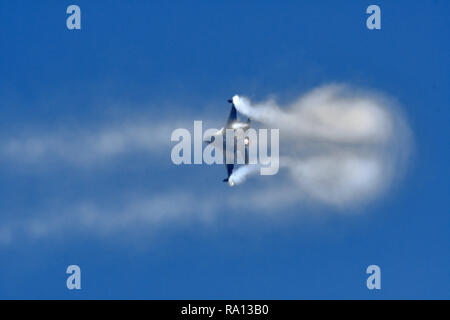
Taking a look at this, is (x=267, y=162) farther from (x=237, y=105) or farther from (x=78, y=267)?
(x=78, y=267)

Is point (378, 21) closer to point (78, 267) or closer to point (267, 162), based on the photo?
point (267, 162)

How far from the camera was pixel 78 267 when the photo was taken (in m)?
115
